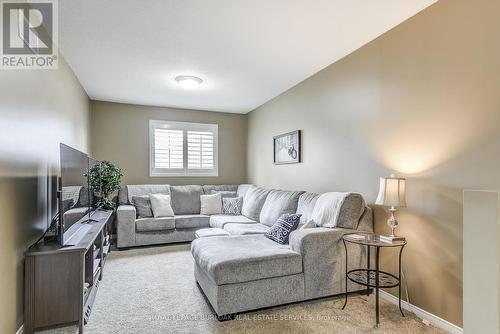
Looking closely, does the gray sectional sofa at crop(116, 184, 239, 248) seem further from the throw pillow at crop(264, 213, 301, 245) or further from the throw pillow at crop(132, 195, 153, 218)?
the throw pillow at crop(264, 213, 301, 245)

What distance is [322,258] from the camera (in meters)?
2.66

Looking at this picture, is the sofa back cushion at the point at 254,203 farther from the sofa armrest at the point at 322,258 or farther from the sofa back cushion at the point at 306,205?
the sofa armrest at the point at 322,258

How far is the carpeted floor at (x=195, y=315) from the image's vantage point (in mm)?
2225

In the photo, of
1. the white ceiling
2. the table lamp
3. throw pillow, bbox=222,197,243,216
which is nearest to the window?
throw pillow, bbox=222,197,243,216

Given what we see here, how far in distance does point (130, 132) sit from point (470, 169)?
5252 millimetres

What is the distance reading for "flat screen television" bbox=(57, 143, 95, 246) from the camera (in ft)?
7.16

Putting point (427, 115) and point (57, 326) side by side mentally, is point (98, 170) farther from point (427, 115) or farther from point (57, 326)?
point (427, 115)

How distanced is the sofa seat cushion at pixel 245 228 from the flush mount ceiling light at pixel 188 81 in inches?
81.2

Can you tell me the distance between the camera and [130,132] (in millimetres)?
5543

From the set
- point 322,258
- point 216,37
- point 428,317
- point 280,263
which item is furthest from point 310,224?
point 216,37

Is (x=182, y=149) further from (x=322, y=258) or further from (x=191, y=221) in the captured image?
(x=322, y=258)

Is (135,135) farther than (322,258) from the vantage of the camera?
Yes

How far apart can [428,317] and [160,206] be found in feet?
12.9

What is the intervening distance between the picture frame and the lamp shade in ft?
6.34
